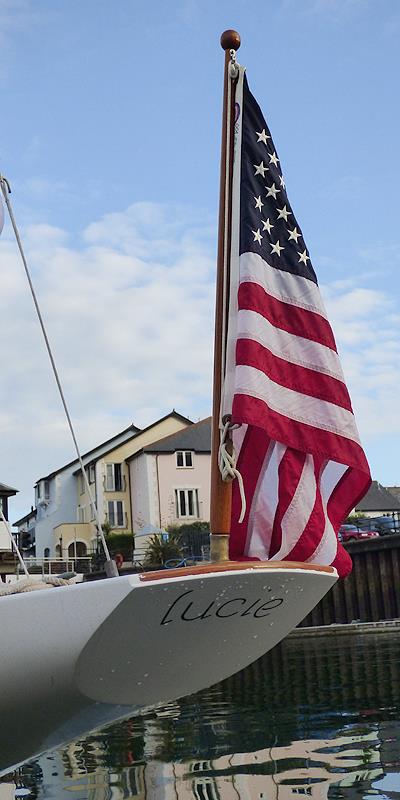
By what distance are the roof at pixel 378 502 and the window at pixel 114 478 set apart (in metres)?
17.0

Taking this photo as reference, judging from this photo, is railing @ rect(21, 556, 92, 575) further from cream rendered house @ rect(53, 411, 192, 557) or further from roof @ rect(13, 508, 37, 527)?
roof @ rect(13, 508, 37, 527)

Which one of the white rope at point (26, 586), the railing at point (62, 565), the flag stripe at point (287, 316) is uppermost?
the flag stripe at point (287, 316)

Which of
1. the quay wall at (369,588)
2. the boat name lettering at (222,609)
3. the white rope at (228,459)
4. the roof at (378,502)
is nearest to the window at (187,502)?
the roof at (378,502)

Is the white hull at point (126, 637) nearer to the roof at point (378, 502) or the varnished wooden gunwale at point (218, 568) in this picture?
the varnished wooden gunwale at point (218, 568)

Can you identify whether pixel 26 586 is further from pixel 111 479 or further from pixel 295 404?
pixel 111 479

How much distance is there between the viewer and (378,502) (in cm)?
6469

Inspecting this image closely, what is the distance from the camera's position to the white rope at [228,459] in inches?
207

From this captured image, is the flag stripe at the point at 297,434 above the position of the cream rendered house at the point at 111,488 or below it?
below

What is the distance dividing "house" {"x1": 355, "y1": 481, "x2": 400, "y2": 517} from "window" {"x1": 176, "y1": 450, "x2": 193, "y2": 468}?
41.0 ft

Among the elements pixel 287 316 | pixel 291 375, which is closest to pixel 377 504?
pixel 287 316

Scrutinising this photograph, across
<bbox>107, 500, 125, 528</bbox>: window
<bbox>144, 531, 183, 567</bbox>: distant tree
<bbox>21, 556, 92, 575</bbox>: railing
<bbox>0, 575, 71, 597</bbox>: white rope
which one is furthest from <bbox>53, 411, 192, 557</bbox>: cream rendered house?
<bbox>0, 575, 71, 597</bbox>: white rope

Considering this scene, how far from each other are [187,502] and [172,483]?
1719mm

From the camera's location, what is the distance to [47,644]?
4.37 m

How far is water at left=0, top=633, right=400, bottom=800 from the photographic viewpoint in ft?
24.4
